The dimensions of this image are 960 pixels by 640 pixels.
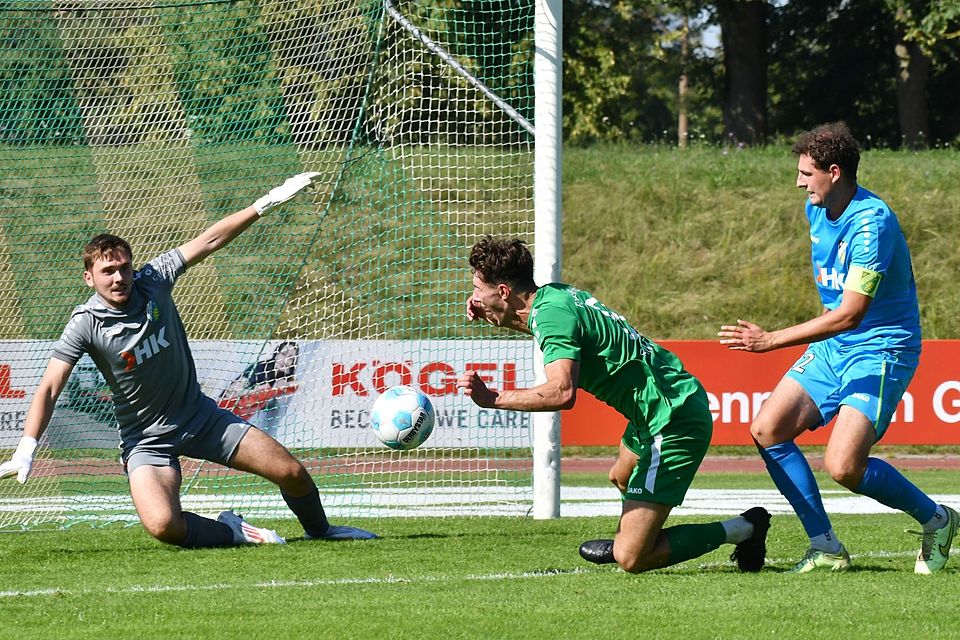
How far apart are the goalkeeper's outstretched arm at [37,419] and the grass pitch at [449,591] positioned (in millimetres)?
546

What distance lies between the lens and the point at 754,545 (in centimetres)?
591

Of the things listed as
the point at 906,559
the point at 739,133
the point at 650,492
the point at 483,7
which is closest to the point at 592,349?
the point at 650,492

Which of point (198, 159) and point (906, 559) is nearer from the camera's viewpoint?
point (906, 559)

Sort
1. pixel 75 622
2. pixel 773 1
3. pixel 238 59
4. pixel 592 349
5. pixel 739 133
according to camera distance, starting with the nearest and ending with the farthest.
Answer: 1. pixel 75 622
2. pixel 592 349
3. pixel 238 59
4. pixel 739 133
5. pixel 773 1

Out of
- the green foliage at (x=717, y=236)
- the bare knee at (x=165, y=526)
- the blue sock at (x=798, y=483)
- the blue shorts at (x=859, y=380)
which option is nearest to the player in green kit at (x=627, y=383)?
the blue sock at (x=798, y=483)

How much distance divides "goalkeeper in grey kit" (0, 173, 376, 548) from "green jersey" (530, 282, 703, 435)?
2287 millimetres

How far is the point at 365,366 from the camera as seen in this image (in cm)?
1146

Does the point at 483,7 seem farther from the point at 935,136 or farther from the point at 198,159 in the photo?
the point at 935,136

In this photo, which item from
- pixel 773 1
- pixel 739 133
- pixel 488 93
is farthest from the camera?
pixel 773 1

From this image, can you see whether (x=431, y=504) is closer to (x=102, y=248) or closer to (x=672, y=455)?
(x=102, y=248)

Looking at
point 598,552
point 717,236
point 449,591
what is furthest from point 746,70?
point 449,591

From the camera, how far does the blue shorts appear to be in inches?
227

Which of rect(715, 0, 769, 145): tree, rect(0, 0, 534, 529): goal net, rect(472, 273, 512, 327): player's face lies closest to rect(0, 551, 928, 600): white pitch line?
rect(472, 273, 512, 327): player's face

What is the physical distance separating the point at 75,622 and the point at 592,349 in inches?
95.6
